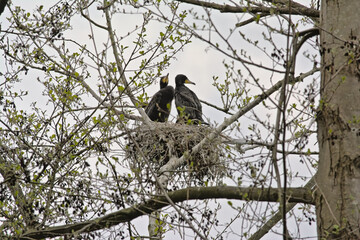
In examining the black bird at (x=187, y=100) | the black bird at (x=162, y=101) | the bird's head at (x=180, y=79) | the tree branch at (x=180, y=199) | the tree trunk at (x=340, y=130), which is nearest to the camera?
the tree trunk at (x=340, y=130)

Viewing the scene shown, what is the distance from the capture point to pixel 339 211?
4.05 m

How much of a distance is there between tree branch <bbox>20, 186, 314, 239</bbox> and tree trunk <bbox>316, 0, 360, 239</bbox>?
8.5 inches

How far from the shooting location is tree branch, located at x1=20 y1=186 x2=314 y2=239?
4.16 metres

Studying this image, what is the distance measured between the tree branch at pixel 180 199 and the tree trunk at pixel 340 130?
0.22 meters

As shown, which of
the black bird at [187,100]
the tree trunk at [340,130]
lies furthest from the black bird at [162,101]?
the tree trunk at [340,130]

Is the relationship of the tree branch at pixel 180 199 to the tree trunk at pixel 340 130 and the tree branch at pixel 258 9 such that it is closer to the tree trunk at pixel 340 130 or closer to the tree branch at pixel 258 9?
the tree trunk at pixel 340 130

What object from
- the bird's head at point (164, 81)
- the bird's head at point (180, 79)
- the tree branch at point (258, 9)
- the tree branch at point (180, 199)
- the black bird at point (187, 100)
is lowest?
the tree branch at point (180, 199)

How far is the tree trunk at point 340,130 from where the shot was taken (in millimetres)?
4016

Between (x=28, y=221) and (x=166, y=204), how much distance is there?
1.85 meters

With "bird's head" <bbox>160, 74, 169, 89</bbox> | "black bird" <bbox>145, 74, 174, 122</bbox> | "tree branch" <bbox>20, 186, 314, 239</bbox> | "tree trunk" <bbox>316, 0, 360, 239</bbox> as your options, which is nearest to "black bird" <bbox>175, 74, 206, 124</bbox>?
"black bird" <bbox>145, 74, 174, 122</bbox>

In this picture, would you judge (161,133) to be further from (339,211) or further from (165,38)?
(339,211)

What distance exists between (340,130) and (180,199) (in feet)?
4.65

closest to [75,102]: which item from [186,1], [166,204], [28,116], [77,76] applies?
[77,76]

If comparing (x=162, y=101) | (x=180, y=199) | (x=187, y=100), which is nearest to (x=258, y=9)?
(x=180, y=199)
